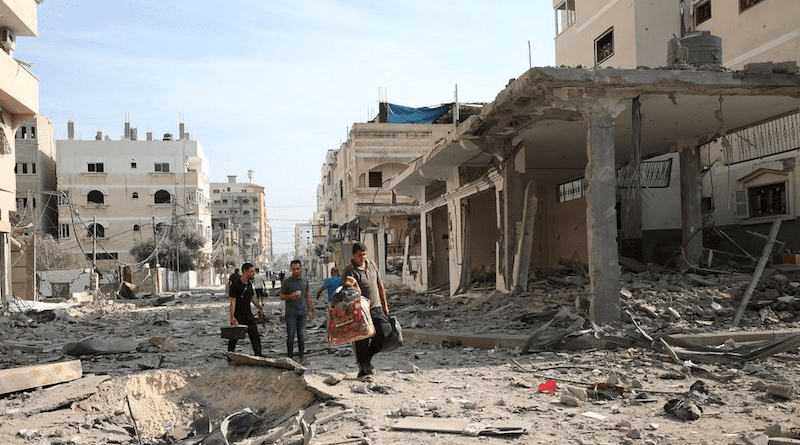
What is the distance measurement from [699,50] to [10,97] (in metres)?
19.7

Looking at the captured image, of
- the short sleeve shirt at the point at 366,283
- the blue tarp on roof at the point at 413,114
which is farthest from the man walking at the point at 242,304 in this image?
the blue tarp on roof at the point at 413,114

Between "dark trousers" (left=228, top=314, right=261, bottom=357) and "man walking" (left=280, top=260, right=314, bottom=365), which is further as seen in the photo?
"dark trousers" (left=228, top=314, right=261, bottom=357)

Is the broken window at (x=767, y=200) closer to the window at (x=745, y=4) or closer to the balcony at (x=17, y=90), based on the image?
the window at (x=745, y=4)

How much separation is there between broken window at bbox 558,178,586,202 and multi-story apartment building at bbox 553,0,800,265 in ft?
4.64

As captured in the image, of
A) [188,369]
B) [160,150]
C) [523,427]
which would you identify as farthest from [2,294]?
[160,150]

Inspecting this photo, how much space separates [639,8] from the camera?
69.5ft

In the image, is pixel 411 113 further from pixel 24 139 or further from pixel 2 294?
pixel 24 139

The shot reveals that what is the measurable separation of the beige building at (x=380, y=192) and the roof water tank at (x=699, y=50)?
1875cm

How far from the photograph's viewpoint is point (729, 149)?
1716cm

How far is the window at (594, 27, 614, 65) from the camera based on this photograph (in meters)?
22.9

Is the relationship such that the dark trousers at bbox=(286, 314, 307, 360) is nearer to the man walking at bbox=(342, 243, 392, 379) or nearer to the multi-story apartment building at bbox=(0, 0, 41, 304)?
the man walking at bbox=(342, 243, 392, 379)

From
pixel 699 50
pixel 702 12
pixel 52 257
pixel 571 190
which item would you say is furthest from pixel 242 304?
→ pixel 52 257

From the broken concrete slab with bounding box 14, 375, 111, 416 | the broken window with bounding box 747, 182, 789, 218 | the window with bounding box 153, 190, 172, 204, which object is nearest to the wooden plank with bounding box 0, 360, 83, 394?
the broken concrete slab with bounding box 14, 375, 111, 416

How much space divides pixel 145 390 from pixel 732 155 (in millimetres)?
15142
